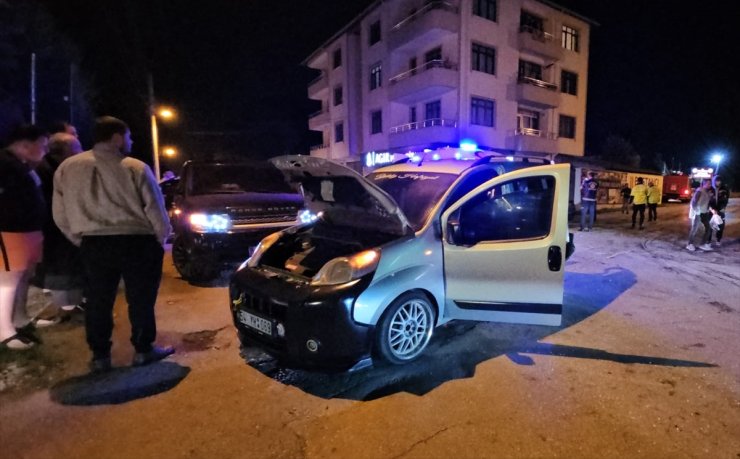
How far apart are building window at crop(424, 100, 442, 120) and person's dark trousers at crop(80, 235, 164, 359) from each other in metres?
21.0

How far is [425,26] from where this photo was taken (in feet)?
71.2

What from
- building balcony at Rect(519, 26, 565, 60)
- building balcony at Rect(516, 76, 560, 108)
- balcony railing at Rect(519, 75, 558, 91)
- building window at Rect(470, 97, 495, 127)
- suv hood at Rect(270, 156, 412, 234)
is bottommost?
suv hood at Rect(270, 156, 412, 234)

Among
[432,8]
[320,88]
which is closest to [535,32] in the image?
[432,8]

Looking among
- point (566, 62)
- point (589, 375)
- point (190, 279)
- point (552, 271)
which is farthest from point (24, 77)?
point (566, 62)

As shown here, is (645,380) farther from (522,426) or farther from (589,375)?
(522,426)

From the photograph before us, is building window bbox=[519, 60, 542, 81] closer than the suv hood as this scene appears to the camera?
No

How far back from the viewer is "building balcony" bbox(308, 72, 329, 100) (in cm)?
3506

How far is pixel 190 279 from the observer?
6926 millimetres

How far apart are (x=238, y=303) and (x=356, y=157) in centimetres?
2838

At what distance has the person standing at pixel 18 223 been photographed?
13.2ft

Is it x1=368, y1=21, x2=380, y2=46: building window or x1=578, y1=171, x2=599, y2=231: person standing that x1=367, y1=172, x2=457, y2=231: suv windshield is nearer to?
x1=578, y1=171, x2=599, y2=231: person standing

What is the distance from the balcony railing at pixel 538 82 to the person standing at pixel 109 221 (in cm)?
2418

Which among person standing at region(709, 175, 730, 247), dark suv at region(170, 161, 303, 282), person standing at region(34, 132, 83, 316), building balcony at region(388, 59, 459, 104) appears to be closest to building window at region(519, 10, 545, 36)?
building balcony at region(388, 59, 459, 104)

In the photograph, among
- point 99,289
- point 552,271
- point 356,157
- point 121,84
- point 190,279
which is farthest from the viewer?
point 356,157
